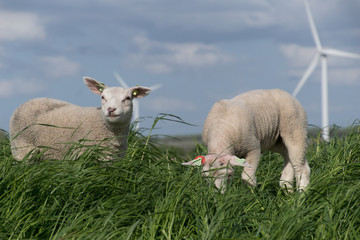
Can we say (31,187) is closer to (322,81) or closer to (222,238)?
(222,238)

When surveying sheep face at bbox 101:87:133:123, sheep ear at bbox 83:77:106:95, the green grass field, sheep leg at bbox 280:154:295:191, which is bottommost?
sheep leg at bbox 280:154:295:191

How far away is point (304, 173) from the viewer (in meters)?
10.5

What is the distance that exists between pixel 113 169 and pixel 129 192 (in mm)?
488

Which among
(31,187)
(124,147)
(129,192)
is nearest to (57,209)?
(31,187)

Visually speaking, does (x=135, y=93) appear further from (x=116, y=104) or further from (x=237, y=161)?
(x=237, y=161)

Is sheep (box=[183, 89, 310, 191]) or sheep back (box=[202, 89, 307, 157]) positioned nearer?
sheep (box=[183, 89, 310, 191])

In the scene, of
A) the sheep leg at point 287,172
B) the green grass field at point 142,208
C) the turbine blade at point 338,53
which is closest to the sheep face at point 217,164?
the green grass field at point 142,208

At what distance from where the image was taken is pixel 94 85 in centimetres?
952

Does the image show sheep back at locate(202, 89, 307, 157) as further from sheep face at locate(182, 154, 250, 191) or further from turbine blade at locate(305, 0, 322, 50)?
turbine blade at locate(305, 0, 322, 50)

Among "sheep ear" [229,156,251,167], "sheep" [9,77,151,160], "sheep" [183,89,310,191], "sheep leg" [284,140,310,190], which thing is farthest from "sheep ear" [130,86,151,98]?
"sheep leg" [284,140,310,190]

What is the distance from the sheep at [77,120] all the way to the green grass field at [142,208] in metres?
1.22

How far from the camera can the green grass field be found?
570 cm

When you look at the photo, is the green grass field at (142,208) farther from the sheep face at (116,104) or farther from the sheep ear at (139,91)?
the sheep ear at (139,91)

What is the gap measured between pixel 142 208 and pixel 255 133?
374cm
